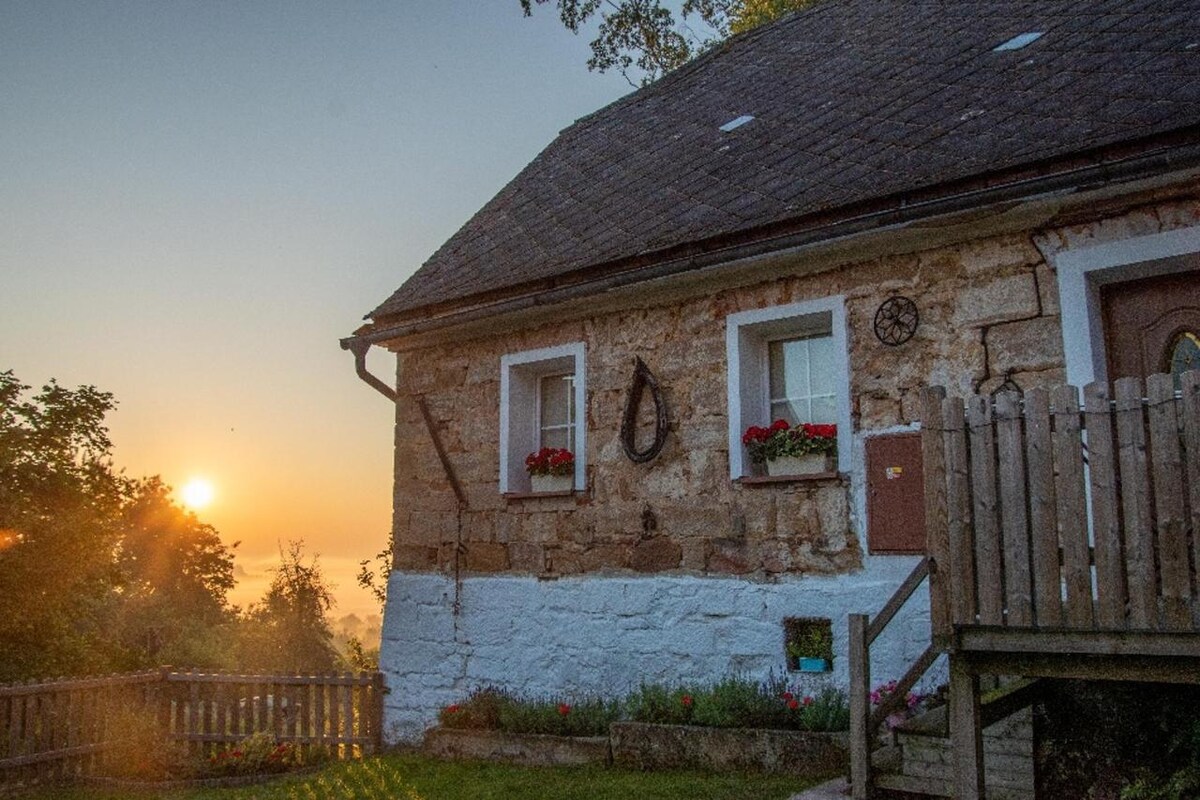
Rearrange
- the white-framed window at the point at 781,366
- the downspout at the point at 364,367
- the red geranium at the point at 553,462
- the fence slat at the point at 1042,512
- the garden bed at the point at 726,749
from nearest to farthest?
the fence slat at the point at 1042,512 < the garden bed at the point at 726,749 < the white-framed window at the point at 781,366 < the red geranium at the point at 553,462 < the downspout at the point at 364,367

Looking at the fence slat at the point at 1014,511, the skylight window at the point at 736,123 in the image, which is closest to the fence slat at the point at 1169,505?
the fence slat at the point at 1014,511

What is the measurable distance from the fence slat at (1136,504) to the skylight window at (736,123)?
6021 mm

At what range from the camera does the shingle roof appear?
6703 millimetres

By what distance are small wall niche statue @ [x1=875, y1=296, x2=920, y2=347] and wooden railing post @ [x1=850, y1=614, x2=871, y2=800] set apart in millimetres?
2445

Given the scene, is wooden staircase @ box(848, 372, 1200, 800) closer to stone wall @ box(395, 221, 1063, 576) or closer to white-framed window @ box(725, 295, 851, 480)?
stone wall @ box(395, 221, 1063, 576)

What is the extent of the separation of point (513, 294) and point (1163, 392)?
5.85 m

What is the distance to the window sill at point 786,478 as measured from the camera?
23.6 ft

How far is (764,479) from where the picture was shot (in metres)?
7.52

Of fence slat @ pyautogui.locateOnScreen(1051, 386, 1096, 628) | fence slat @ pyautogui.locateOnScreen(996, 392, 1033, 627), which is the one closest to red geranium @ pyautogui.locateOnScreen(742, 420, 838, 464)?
fence slat @ pyautogui.locateOnScreen(996, 392, 1033, 627)

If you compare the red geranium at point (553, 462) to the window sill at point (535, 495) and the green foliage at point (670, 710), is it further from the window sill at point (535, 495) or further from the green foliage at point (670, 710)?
the green foliage at point (670, 710)

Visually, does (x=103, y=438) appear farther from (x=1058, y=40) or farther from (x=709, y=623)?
(x=1058, y=40)

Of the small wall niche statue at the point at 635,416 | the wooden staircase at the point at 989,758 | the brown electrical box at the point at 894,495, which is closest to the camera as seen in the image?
the wooden staircase at the point at 989,758

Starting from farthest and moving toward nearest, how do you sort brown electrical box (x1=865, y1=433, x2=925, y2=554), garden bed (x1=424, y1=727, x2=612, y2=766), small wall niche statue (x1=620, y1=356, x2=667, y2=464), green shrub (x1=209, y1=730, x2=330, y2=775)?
green shrub (x1=209, y1=730, x2=330, y2=775) → small wall niche statue (x1=620, y1=356, x2=667, y2=464) → garden bed (x1=424, y1=727, x2=612, y2=766) → brown electrical box (x1=865, y1=433, x2=925, y2=554)

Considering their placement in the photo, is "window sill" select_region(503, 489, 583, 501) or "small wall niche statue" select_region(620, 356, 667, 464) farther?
"window sill" select_region(503, 489, 583, 501)
